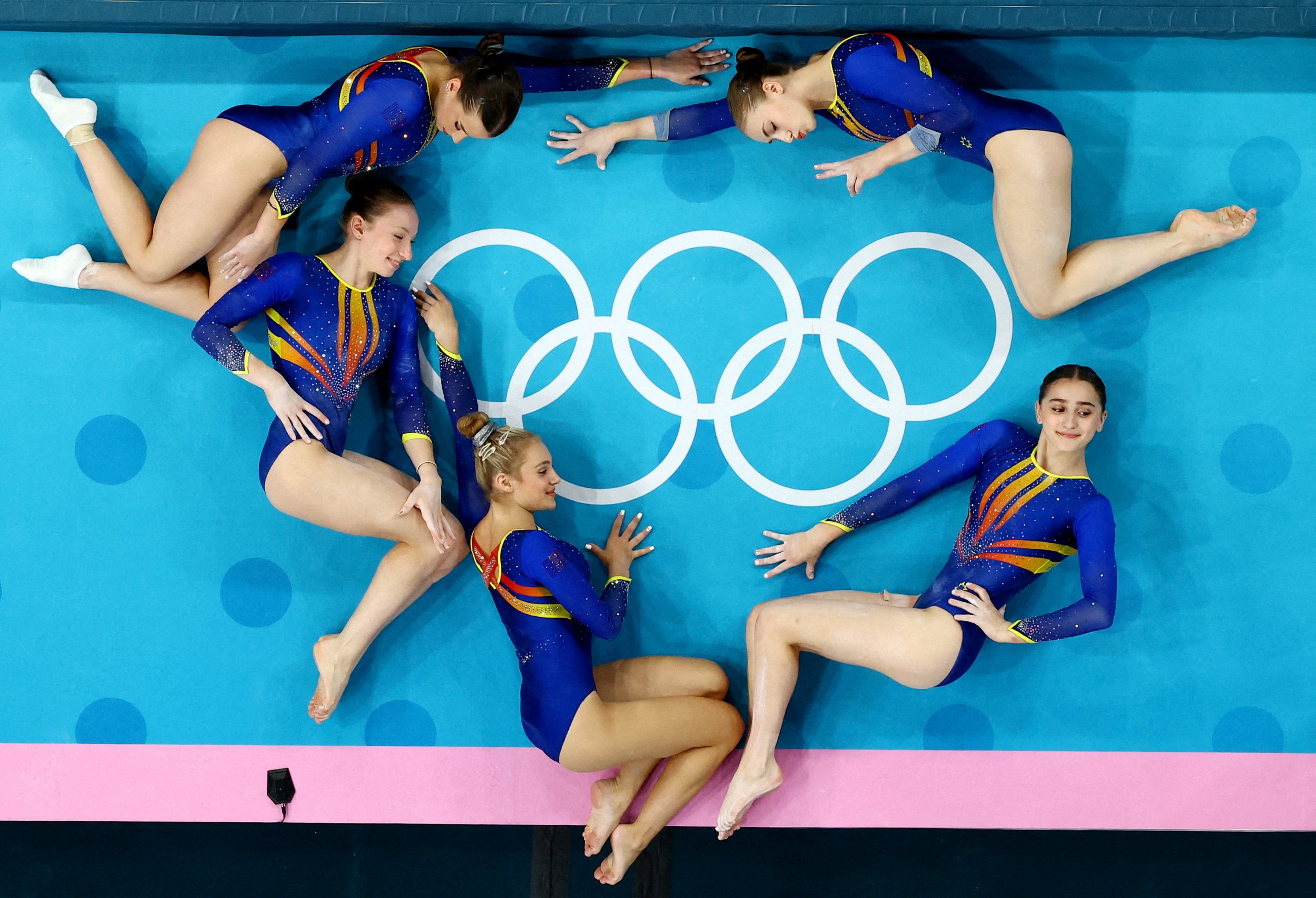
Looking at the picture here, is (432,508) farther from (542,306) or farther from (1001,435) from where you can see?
(1001,435)

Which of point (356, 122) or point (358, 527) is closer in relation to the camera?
point (356, 122)

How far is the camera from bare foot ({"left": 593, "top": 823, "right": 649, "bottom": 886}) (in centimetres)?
320

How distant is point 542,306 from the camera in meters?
3.20

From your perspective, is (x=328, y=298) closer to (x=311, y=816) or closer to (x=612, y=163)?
(x=612, y=163)

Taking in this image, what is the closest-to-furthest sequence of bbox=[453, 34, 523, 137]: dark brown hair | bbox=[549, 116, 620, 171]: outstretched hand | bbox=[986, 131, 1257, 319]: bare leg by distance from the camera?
bbox=[453, 34, 523, 137]: dark brown hair → bbox=[986, 131, 1257, 319]: bare leg → bbox=[549, 116, 620, 171]: outstretched hand

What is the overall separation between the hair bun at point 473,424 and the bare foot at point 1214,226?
2.11 m

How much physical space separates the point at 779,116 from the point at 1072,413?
118 cm

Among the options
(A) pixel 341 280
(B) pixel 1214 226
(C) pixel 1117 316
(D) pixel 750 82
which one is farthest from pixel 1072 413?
(A) pixel 341 280

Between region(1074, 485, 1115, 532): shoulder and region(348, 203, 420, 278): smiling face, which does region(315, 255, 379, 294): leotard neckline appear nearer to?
region(348, 203, 420, 278): smiling face

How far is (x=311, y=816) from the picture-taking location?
10.9 ft

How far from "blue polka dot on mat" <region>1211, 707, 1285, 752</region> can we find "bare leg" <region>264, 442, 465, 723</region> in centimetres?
249

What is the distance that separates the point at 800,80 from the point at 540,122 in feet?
2.64

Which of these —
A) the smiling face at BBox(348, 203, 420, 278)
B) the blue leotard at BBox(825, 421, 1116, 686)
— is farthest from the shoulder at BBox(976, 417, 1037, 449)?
the smiling face at BBox(348, 203, 420, 278)

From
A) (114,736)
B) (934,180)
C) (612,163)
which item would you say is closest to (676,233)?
(612,163)
